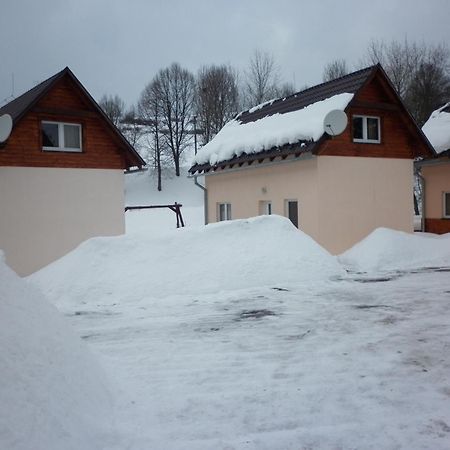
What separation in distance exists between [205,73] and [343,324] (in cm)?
4164

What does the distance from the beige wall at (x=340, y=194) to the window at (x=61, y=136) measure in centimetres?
566

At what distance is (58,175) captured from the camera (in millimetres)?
14102

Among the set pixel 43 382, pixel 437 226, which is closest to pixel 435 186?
pixel 437 226

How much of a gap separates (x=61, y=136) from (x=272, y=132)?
250 inches

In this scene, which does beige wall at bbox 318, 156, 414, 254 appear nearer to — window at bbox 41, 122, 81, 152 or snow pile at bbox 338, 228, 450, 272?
snow pile at bbox 338, 228, 450, 272

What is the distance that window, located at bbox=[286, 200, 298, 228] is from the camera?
14.8 metres

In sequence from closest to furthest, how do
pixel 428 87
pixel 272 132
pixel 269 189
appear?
pixel 272 132, pixel 269 189, pixel 428 87

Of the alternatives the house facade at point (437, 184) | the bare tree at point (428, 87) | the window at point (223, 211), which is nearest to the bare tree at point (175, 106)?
the bare tree at point (428, 87)

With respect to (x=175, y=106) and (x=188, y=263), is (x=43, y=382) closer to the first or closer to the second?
(x=188, y=263)

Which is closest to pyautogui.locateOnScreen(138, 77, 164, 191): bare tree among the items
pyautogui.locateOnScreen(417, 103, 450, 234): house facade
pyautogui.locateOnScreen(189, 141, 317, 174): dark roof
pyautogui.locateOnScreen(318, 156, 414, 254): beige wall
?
pyautogui.locateOnScreen(189, 141, 317, 174): dark roof

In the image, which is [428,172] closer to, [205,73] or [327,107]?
[327,107]

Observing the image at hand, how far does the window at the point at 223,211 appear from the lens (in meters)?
18.5

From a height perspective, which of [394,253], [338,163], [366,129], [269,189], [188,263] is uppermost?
[366,129]

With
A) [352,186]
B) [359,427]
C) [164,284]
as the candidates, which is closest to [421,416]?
[359,427]
